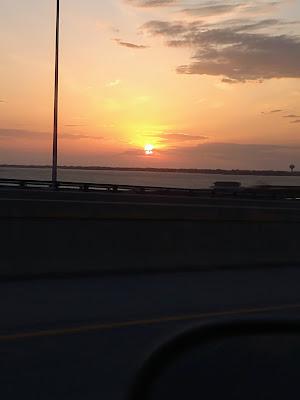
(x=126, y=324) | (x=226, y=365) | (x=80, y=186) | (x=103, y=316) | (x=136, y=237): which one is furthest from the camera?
(x=80, y=186)

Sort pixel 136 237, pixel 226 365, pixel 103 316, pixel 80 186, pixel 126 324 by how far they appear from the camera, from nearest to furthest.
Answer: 1. pixel 226 365
2. pixel 126 324
3. pixel 103 316
4. pixel 136 237
5. pixel 80 186

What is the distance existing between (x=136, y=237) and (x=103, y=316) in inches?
160

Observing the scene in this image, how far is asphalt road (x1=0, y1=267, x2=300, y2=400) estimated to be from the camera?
557 centimetres

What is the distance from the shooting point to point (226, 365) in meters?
2.05

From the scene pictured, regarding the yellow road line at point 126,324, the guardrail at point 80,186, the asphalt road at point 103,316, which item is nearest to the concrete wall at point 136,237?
the asphalt road at point 103,316

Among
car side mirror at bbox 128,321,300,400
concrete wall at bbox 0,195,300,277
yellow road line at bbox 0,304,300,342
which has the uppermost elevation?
car side mirror at bbox 128,321,300,400

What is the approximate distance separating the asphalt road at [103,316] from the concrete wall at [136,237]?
1.40 ft

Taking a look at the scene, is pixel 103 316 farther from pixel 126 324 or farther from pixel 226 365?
pixel 226 365

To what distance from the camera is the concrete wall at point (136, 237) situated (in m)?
11.0

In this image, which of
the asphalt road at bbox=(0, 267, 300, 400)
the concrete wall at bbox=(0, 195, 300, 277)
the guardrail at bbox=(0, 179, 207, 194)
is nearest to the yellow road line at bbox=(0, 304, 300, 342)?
the asphalt road at bbox=(0, 267, 300, 400)

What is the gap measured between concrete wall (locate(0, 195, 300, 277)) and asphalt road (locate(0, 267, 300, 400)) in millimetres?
427

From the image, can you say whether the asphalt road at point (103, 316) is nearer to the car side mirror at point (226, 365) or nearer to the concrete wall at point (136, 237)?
the car side mirror at point (226, 365)

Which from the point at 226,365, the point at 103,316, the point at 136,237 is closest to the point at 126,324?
the point at 103,316

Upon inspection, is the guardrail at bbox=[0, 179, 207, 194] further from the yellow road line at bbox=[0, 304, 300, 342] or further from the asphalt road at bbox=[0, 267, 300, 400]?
the yellow road line at bbox=[0, 304, 300, 342]
